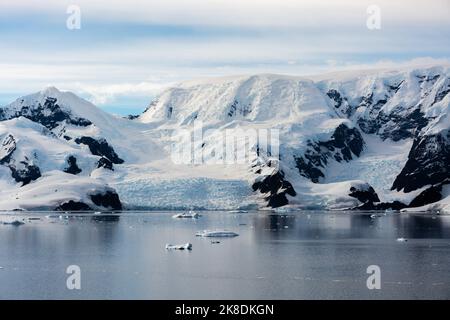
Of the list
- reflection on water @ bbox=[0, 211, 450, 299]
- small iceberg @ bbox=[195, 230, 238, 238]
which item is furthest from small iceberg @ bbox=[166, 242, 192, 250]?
small iceberg @ bbox=[195, 230, 238, 238]

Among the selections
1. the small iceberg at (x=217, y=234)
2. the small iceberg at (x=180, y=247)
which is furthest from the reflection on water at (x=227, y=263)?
the small iceberg at (x=217, y=234)

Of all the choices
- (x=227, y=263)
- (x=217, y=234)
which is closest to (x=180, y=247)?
(x=227, y=263)

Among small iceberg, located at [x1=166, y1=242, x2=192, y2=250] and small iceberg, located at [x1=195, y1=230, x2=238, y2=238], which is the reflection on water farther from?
small iceberg, located at [x1=195, y1=230, x2=238, y2=238]

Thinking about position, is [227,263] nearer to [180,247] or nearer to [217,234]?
[180,247]

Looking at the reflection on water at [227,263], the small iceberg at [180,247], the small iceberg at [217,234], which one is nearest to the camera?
the reflection on water at [227,263]

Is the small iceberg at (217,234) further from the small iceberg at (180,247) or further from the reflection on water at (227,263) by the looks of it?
the small iceberg at (180,247)
